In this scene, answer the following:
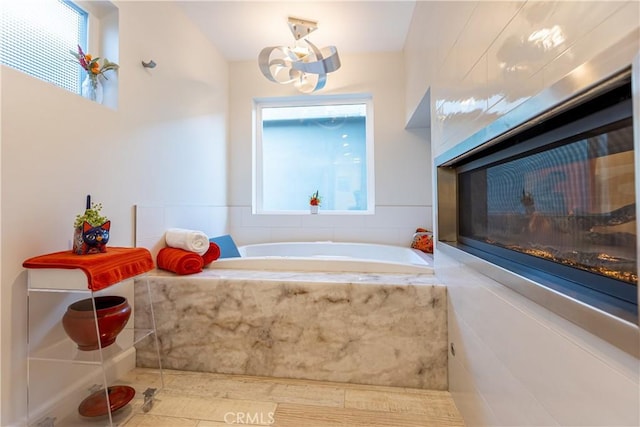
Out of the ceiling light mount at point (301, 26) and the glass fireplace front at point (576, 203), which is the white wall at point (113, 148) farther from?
the glass fireplace front at point (576, 203)

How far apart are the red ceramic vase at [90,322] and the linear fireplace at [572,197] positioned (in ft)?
4.80

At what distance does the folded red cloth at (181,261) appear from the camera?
5.37 ft

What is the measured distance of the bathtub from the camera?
1663 millimetres

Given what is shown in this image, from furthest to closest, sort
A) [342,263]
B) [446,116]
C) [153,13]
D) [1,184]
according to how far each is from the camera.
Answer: [153,13] < [342,263] < [446,116] < [1,184]

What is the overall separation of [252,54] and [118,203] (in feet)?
6.76

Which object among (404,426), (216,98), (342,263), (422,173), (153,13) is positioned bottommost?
(404,426)

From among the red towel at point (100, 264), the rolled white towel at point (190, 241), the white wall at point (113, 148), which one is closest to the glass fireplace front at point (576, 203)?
the red towel at point (100, 264)

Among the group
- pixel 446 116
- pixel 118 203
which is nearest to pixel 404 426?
pixel 446 116

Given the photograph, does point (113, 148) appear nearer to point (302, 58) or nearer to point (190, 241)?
point (190, 241)

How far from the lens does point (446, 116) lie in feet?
4.41

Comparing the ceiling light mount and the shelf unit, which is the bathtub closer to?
the shelf unit

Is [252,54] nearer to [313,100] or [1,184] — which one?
[313,100]

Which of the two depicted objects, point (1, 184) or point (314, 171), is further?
point (314, 171)

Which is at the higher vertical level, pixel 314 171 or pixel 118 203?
pixel 314 171
